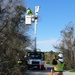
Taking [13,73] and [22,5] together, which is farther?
[22,5]

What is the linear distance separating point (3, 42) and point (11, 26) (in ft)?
11.8

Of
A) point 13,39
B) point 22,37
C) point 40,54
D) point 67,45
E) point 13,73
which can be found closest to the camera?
point 13,73

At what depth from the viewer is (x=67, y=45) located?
43.7 metres

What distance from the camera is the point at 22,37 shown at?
2570 centimetres

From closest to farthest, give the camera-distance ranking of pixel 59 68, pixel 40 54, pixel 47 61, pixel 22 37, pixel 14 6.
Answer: pixel 59 68 < pixel 14 6 < pixel 22 37 < pixel 40 54 < pixel 47 61

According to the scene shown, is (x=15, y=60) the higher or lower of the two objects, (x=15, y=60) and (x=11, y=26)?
the lower

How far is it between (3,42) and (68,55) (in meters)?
25.1

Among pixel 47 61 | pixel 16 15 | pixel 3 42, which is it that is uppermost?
pixel 16 15

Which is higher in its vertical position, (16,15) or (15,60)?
(16,15)

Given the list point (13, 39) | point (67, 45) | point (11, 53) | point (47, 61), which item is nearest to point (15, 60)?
point (11, 53)

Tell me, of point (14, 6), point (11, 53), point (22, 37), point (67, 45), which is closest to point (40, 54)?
point (67, 45)

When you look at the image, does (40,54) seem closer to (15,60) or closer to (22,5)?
(22,5)

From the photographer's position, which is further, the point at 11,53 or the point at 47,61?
the point at 47,61

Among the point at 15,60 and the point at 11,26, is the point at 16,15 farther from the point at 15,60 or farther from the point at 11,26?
the point at 15,60
